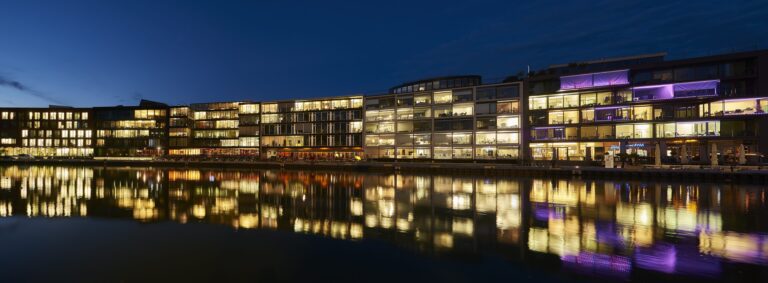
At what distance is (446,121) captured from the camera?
95562 mm

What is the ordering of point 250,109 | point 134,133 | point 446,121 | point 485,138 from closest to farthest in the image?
1. point 485,138
2. point 446,121
3. point 250,109
4. point 134,133

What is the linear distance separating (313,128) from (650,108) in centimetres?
7673

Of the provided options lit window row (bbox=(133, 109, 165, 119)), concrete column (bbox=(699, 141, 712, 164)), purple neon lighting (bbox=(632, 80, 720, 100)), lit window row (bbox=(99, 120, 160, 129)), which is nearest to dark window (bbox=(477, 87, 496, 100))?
purple neon lighting (bbox=(632, 80, 720, 100))

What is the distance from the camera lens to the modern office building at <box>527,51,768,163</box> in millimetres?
66125

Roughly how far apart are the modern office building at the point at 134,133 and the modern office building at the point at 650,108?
350ft

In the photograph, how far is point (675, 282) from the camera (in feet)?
39.1

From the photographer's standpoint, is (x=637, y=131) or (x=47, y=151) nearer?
(x=637, y=131)

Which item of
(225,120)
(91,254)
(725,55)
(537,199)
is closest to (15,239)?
(91,254)

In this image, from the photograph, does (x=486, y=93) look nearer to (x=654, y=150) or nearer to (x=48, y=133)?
(x=654, y=150)

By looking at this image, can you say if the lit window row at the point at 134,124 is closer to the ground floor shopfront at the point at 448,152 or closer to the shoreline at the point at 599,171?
the shoreline at the point at 599,171

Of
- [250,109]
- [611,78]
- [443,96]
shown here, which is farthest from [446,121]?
[250,109]

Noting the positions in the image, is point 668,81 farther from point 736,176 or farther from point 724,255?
point 724,255

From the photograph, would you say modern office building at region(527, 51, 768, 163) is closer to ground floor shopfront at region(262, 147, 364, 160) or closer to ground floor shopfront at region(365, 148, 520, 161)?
ground floor shopfront at region(365, 148, 520, 161)

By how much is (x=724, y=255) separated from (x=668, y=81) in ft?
229
